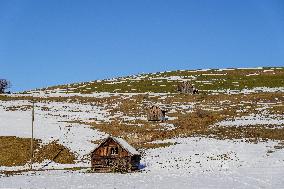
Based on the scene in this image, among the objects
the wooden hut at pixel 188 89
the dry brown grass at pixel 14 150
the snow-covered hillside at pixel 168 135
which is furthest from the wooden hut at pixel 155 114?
the wooden hut at pixel 188 89

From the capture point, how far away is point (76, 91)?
142m

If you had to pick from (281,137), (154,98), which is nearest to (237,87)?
(154,98)

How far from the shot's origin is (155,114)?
3248 inches

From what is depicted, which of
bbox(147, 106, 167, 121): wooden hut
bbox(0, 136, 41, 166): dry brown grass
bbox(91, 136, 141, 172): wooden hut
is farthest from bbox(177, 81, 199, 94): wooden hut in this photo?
bbox(91, 136, 141, 172): wooden hut

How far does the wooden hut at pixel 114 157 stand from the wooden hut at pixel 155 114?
30416mm

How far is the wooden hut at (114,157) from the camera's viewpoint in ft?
165

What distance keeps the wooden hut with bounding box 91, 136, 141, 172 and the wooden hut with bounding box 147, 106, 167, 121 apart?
3042cm

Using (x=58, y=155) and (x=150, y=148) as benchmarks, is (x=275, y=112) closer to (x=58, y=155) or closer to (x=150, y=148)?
(x=150, y=148)

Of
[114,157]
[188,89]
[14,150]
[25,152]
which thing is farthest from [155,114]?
[188,89]

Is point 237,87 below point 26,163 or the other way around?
the other way around

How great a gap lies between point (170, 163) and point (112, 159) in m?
6.18

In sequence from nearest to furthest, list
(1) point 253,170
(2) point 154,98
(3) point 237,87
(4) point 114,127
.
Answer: (1) point 253,170
(4) point 114,127
(2) point 154,98
(3) point 237,87

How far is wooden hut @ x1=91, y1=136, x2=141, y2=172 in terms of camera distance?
50312 mm

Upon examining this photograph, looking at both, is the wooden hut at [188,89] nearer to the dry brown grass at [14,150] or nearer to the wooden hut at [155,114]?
the wooden hut at [155,114]
